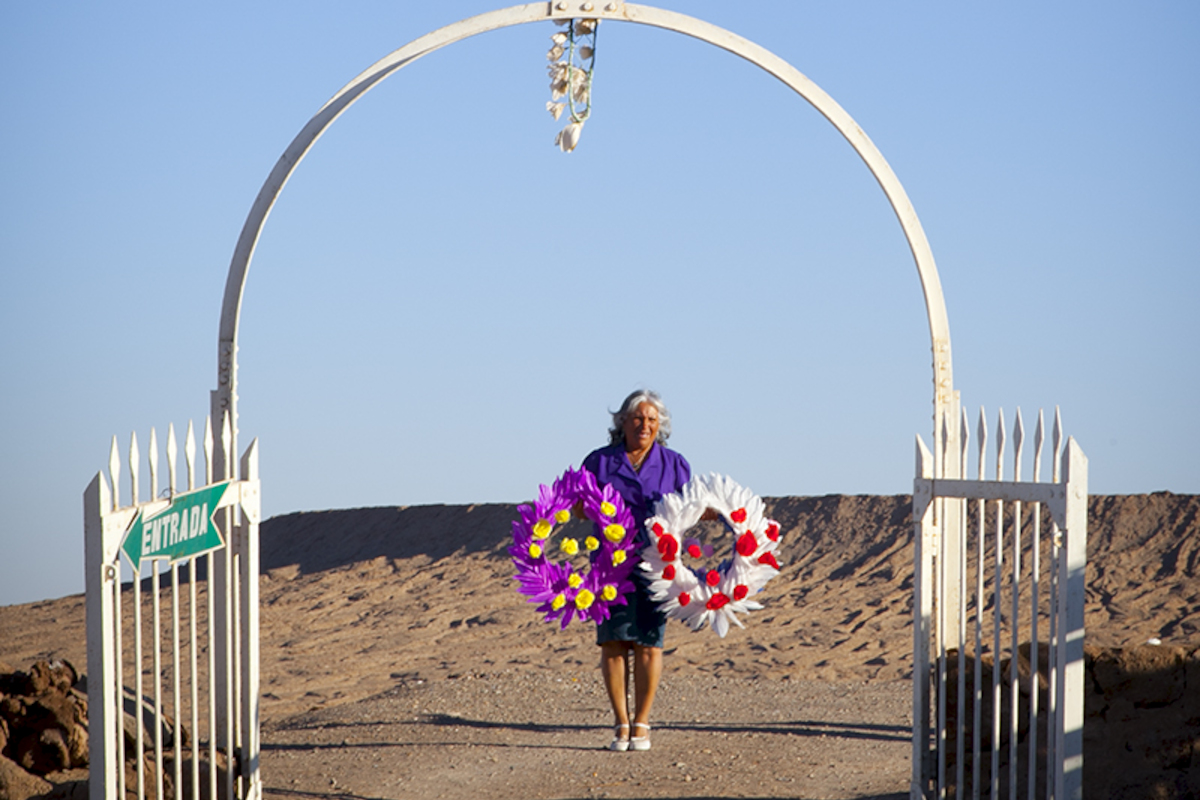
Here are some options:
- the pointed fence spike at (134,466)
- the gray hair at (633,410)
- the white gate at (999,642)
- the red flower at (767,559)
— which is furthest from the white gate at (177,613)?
the white gate at (999,642)

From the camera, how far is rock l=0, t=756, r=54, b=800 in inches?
227

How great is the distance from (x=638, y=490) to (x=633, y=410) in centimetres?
48

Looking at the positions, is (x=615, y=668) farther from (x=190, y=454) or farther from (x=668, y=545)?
(x=190, y=454)

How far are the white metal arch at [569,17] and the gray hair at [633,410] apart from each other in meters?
1.71

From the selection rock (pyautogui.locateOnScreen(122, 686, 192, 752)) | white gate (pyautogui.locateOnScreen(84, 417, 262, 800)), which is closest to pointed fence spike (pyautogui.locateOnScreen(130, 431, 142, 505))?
white gate (pyautogui.locateOnScreen(84, 417, 262, 800))

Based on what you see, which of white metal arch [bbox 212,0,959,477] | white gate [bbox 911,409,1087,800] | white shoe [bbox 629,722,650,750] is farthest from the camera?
white shoe [bbox 629,722,650,750]

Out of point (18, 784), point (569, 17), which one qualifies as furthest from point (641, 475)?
point (18, 784)

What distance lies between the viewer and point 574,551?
22.4ft

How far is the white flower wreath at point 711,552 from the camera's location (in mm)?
6559

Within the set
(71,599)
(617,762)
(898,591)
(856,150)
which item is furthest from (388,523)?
(856,150)

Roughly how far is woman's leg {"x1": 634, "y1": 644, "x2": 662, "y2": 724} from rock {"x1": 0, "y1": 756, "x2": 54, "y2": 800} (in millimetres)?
3228

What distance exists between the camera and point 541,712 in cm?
862

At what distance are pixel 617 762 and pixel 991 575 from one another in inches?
481

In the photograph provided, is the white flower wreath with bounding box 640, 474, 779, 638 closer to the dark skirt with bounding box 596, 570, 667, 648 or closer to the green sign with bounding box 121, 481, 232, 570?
the dark skirt with bounding box 596, 570, 667, 648
